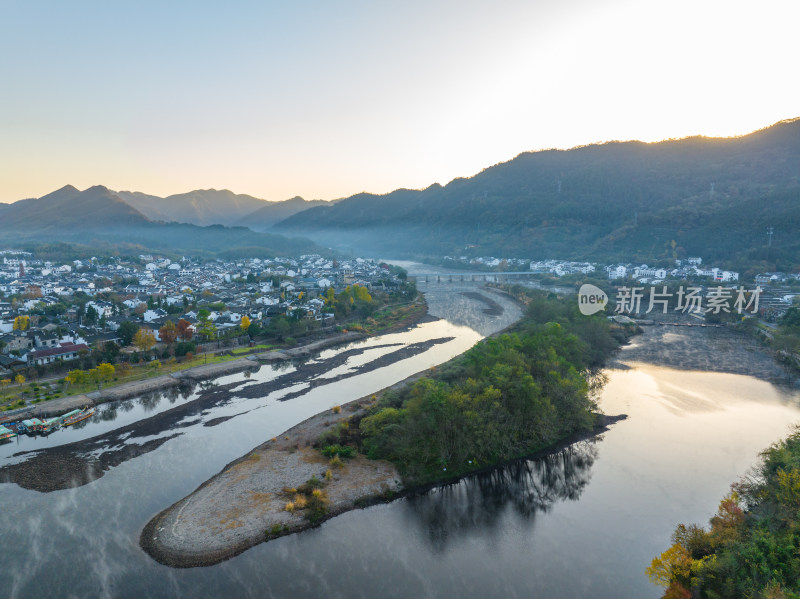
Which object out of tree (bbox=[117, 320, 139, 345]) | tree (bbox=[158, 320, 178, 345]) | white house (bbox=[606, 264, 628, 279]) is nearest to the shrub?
tree (bbox=[158, 320, 178, 345])

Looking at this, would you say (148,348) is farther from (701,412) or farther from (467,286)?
(467,286)

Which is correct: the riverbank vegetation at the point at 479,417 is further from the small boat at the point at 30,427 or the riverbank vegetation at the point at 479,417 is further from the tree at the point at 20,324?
the tree at the point at 20,324

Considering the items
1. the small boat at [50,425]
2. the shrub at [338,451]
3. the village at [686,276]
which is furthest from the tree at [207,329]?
the village at [686,276]

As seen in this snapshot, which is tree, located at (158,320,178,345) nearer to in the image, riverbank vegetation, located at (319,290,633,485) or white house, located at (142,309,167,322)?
white house, located at (142,309,167,322)

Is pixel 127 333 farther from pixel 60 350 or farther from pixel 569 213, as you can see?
pixel 569 213

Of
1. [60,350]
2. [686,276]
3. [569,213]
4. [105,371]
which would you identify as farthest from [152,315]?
[569,213]

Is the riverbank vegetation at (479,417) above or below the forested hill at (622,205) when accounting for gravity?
below
